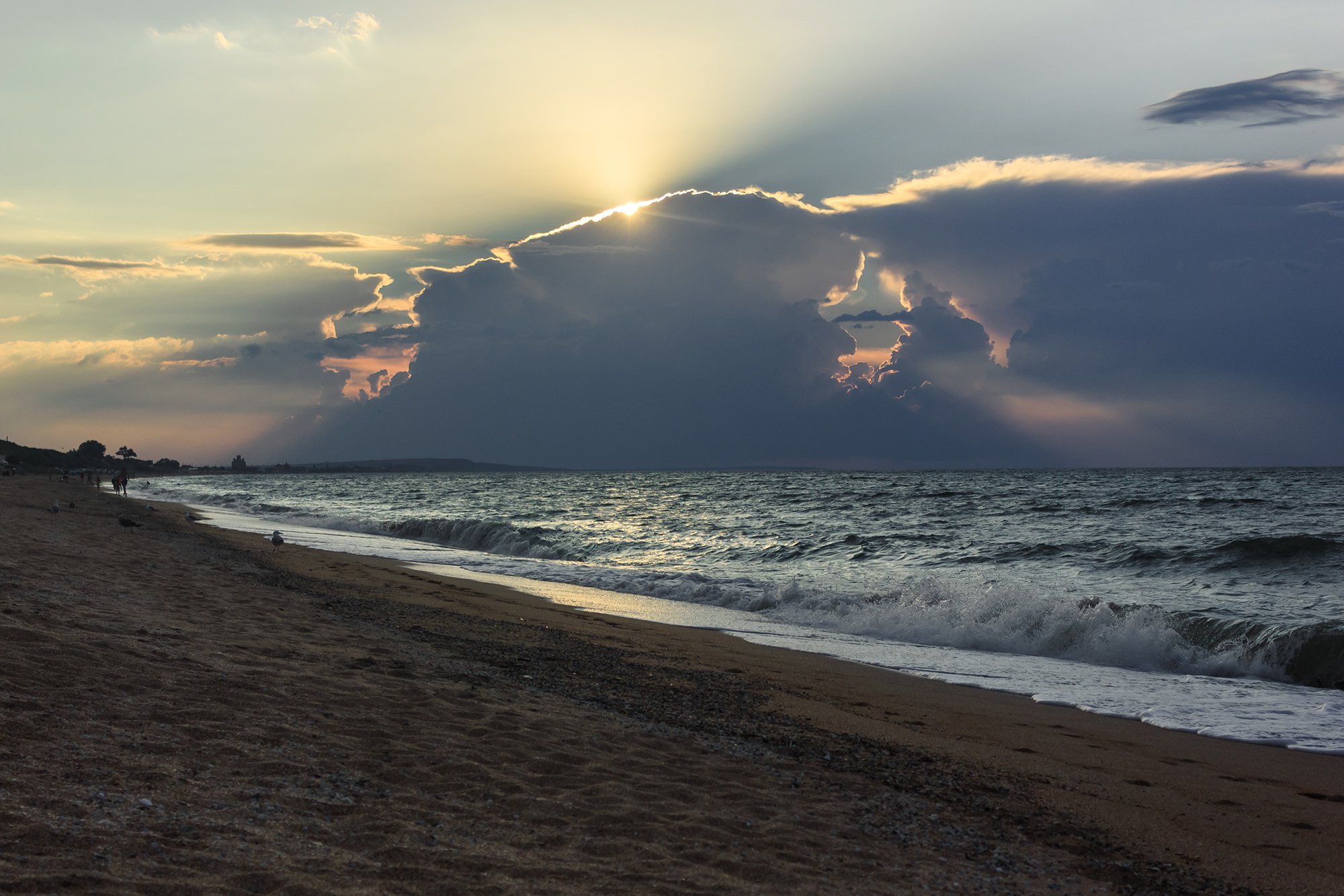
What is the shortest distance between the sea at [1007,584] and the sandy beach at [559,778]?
213 cm

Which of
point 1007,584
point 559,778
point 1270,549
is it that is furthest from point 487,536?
point 559,778

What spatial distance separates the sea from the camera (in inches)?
425

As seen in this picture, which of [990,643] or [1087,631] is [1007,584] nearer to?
[990,643]

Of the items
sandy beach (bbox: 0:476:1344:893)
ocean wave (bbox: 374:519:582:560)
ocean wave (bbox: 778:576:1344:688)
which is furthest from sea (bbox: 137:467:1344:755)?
sandy beach (bbox: 0:476:1344:893)

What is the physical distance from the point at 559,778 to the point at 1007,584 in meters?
14.4

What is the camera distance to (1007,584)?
57.2 ft

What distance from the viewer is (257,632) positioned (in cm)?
929

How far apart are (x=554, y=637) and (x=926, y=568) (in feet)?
43.4

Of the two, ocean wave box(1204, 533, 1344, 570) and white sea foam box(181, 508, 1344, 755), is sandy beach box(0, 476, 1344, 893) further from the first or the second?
ocean wave box(1204, 533, 1344, 570)

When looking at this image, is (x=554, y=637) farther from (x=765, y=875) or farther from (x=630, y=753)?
(x=765, y=875)

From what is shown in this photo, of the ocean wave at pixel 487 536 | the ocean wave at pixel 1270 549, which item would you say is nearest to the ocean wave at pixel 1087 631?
the ocean wave at pixel 1270 549

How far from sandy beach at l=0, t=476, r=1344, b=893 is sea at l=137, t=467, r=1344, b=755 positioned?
2.13 metres

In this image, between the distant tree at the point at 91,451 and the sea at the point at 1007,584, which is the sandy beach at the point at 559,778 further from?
the distant tree at the point at 91,451

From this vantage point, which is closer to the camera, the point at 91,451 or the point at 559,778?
the point at 559,778
